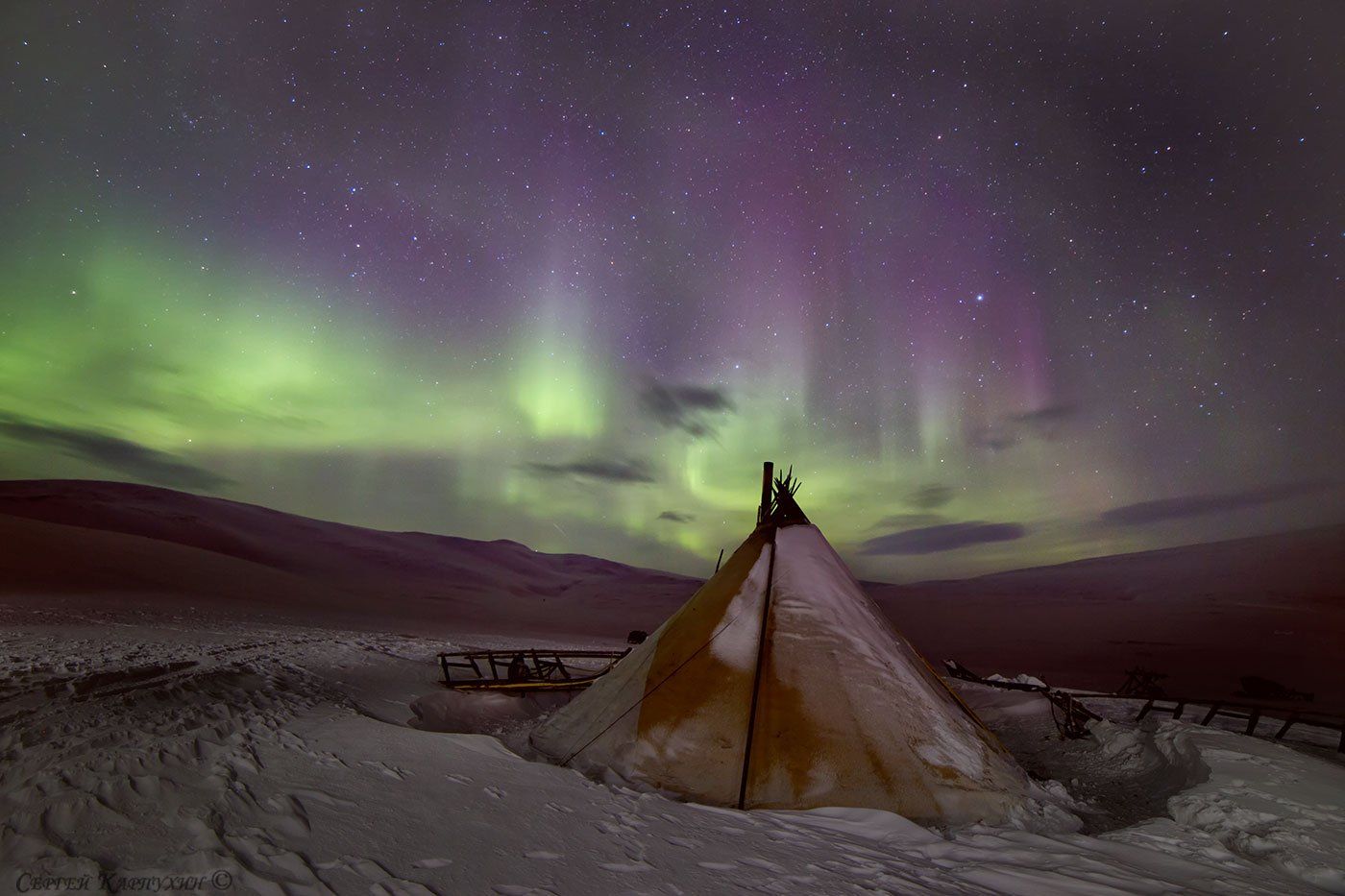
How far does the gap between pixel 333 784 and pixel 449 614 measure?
41129 millimetres

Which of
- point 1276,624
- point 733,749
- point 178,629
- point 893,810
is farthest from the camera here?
point 1276,624

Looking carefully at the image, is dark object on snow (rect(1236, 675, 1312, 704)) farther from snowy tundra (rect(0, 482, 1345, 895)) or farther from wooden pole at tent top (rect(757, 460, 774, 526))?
wooden pole at tent top (rect(757, 460, 774, 526))

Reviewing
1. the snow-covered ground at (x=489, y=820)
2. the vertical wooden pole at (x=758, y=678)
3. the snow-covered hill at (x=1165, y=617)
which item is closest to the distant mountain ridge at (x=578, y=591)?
the snow-covered hill at (x=1165, y=617)

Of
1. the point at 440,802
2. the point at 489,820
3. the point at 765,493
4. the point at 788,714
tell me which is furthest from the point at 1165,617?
the point at 440,802

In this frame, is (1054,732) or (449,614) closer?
(1054,732)

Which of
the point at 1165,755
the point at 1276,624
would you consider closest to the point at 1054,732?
the point at 1165,755

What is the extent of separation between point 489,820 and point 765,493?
20.8ft

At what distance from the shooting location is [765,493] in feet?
30.2

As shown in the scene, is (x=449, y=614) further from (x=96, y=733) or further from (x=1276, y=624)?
(x=1276, y=624)

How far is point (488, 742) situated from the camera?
6.21 metres

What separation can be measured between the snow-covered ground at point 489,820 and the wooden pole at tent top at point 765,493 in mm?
4437

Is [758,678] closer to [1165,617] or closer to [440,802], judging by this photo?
[440,802]

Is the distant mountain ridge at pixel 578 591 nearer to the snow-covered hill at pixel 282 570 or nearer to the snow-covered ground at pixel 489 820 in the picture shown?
the snow-covered hill at pixel 282 570

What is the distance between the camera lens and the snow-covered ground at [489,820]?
9.86 feet
